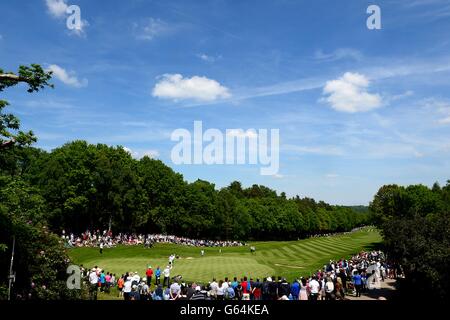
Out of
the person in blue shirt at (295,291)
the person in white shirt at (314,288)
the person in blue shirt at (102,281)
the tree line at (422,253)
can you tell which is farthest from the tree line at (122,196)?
the tree line at (422,253)

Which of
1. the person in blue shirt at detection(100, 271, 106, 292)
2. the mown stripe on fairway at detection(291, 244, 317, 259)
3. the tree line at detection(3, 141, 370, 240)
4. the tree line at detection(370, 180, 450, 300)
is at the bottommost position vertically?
the mown stripe on fairway at detection(291, 244, 317, 259)

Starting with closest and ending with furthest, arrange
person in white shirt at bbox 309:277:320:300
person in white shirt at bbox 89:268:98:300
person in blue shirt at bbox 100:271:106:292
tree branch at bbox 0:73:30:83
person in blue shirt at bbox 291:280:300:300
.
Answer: tree branch at bbox 0:73:30:83 < person in blue shirt at bbox 291:280:300:300 < person in white shirt at bbox 309:277:320:300 < person in white shirt at bbox 89:268:98:300 < person in blue shirt at bbox 100:271:106:292

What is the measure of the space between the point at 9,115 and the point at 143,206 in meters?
69.2

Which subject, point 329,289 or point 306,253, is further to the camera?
point 306,253

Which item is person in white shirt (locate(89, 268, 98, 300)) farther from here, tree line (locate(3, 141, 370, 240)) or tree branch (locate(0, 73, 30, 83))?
tree line (locate(3, 141, 370, 240))

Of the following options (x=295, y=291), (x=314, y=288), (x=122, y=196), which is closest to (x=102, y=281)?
(x=295, y=291)

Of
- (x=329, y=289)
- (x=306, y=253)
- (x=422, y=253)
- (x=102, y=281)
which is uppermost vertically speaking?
(x=422, y=253)

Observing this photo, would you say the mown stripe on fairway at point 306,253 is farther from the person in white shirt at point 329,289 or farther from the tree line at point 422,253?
the person in white shirt at point 329,289

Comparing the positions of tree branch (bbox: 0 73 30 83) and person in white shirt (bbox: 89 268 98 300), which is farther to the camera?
person in white shirt (bbox: 89 268 98 300)

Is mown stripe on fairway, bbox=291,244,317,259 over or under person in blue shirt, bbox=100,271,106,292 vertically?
under

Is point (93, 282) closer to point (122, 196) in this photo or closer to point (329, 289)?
point (329, 289)

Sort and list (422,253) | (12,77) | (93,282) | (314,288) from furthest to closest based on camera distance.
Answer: (93,282), (422,253), (314,288), (12,77)

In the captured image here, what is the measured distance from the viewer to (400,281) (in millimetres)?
31750

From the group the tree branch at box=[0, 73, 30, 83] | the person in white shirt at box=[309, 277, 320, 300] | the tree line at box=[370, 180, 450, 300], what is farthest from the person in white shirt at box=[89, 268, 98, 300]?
the tree line at box=[370, 180, 450, 300]
